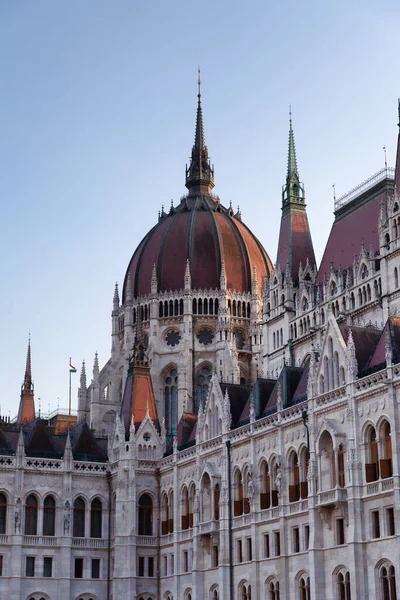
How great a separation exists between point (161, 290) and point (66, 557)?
36733mm

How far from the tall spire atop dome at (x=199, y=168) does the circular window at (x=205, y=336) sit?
59.0 ft

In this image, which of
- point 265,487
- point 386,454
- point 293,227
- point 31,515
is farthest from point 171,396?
point 386,454

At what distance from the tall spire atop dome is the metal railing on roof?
110ft

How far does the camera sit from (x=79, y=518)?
228 feet

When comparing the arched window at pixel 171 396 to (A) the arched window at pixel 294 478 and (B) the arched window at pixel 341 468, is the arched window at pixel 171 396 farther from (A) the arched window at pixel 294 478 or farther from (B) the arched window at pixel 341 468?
(B) the arched window at pixel 341 468

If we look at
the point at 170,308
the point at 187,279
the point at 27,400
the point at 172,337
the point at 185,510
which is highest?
the point at 187,279

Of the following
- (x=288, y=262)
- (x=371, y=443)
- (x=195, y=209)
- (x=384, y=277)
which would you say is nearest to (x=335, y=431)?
(x=371, y=443)

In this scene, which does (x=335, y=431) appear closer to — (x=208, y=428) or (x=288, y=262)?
(x=208, y=428)

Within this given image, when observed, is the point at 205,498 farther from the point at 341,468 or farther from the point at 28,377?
the point at 28,377

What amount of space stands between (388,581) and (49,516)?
1160 inches

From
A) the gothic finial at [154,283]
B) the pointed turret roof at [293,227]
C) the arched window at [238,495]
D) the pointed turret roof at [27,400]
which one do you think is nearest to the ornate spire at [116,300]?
the gothic finial at [154,283]

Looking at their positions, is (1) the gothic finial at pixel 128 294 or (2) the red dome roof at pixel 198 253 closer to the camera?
(2) the red dome roof at pixel 198 253

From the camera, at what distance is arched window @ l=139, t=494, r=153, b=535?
225 feet

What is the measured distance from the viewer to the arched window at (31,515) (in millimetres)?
67562
